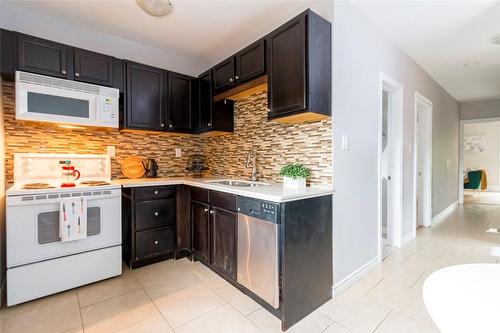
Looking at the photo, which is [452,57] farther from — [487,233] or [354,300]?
[354,300]

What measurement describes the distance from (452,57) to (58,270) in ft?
17.3

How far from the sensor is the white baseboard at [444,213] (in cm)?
434

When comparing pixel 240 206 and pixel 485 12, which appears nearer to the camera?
pixel 240 206

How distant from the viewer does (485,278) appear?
0.77m

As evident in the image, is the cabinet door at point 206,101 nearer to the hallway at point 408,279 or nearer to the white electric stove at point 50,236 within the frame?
the white electric stove at point 50,236

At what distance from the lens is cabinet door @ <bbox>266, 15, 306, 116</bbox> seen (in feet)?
5.90

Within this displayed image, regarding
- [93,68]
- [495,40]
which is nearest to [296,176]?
[93,68]

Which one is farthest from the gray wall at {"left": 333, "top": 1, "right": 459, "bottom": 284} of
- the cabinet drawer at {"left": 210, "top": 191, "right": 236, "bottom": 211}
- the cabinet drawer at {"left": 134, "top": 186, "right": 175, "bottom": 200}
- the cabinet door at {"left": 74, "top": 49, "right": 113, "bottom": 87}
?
the cabinet door at {"left": 74, "top": 49, "right": 113, "bottom": 87}

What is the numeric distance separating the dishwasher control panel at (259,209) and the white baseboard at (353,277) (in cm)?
93

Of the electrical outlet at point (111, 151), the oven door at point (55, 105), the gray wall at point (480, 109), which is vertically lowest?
the electrical outlet at point (111, 151)

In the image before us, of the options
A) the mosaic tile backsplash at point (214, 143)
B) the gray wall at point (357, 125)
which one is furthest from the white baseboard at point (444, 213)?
the mosaic tile backsplash at point (214, 143)

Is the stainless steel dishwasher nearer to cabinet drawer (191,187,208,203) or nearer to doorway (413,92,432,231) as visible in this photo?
cabinet drawer (191,187,208,203)

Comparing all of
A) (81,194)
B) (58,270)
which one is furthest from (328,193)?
(58,270)

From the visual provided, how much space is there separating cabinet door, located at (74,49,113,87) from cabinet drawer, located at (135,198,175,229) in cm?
136
